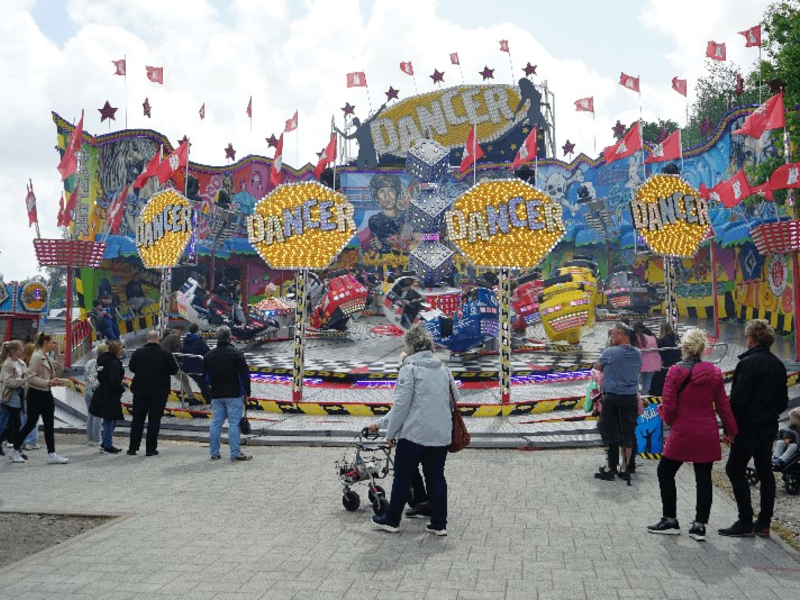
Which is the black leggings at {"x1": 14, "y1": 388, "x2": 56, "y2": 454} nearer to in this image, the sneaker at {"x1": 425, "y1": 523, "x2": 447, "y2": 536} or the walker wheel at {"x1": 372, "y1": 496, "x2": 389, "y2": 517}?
the walker wheel at {"x1": 372, "y1": 496, "x2": 389, "y2": 517}

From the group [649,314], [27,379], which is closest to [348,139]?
[649,314]

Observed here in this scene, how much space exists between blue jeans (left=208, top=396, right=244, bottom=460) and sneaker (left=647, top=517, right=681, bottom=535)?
17.3 feet

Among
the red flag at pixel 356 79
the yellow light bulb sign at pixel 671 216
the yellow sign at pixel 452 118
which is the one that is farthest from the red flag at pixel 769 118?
the yellow sign at pixel 452 118

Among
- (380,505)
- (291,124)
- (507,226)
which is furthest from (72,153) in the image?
(380,505)

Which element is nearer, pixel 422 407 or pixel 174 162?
pixel 422 407

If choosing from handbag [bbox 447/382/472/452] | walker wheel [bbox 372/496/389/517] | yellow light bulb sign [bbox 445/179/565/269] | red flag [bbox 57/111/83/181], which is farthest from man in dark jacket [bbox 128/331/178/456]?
red flag [bbox 57/111/83/181]

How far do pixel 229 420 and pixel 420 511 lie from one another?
3.84 metres

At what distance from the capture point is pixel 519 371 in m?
17.7

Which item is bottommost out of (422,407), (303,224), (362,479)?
(362,479)

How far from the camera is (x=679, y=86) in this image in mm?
28422

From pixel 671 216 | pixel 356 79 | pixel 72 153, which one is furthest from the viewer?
→ pixel 356 79

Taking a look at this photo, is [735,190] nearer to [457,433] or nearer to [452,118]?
[457,433]

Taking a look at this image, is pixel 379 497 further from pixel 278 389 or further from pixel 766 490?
pixel 278 389

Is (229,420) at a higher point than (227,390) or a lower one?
lower
